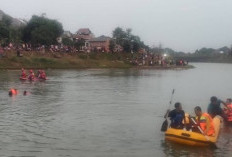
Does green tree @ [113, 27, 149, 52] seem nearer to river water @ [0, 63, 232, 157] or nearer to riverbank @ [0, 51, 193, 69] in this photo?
riverbank @ [0, 51, 193, 69]

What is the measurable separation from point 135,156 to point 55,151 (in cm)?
296

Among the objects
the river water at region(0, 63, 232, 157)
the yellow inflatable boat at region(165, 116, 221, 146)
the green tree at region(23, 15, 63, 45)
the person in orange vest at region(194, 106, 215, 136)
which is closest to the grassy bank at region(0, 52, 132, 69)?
the green tree at region(23, 15, 63, 45)

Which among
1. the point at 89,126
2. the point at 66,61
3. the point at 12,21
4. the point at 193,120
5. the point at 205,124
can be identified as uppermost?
the point at 12,21

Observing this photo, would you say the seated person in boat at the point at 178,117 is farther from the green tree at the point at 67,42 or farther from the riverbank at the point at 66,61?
the green tree at the point at 67,42

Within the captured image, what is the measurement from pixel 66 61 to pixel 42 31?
56.2ft

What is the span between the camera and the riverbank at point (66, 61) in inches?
2894

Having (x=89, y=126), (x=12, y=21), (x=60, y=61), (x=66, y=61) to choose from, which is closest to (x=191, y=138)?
(x=89, y=126)

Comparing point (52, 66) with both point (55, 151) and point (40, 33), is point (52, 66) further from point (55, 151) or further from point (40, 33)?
point (55, 151)

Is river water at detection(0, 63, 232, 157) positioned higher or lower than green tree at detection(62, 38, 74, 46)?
lower

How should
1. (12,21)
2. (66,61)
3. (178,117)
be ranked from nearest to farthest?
(178,117)
(66,61)
(12,21)

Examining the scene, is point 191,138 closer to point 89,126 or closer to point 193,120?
point 193,120

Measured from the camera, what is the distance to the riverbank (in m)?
73.5

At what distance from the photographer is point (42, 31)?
97.5 metres

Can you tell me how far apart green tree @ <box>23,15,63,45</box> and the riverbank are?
11.1 metres
